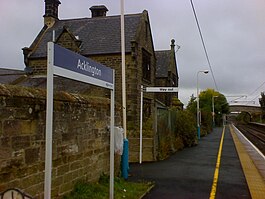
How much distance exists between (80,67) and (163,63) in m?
32.7

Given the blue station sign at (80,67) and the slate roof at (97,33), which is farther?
the slate roof at (97,33)

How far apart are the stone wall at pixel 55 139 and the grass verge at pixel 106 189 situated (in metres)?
0.16

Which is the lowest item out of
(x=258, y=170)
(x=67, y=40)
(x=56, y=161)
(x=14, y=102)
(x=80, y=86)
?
(x=258, y=170)

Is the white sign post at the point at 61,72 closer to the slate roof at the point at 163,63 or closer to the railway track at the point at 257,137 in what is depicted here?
the railway track at the point at 257,137

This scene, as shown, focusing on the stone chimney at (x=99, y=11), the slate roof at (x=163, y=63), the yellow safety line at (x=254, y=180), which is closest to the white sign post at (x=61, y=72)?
the yellow safety line at (x=254, y=180)

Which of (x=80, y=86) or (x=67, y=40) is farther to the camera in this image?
(x=67, y=40)

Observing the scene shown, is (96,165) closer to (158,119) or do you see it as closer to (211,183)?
(211,183)

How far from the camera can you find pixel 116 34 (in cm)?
2336

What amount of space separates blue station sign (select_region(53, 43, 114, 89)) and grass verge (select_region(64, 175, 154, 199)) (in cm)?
214

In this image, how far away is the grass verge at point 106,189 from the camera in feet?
22.9

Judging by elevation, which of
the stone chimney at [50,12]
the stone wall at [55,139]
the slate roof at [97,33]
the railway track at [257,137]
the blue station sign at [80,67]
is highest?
the stone chimney at [50,12]

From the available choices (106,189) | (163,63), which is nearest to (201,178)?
(106,189)

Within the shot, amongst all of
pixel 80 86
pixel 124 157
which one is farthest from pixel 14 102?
pixel 80 86

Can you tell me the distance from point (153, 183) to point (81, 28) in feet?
59.9
